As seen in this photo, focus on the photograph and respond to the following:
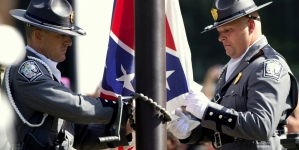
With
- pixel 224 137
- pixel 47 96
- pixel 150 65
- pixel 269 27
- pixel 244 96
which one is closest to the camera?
pixel 150 65

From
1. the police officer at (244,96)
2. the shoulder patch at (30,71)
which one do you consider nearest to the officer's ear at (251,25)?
the police officer at (244,96)

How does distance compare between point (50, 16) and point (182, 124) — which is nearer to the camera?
point (50, 16)

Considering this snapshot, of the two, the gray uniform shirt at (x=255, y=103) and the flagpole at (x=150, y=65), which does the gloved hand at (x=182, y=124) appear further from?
the flagpole at (x=150, y=65)

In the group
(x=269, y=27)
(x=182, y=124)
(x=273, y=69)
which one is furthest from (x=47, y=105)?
(x=269, y=27)

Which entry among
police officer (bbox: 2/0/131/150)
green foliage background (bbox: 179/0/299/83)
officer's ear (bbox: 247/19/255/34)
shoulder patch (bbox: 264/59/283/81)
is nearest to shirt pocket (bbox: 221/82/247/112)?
shoulder patch (bbox: 264/59/283/81)

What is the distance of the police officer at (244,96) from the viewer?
4.72 m

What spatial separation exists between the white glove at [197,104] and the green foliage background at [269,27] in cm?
541

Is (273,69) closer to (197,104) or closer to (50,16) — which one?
(197,104)

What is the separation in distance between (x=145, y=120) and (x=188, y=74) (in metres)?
1.08

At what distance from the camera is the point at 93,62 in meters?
9.35

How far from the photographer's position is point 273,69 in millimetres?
4875

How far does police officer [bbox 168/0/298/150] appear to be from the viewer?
4.72m

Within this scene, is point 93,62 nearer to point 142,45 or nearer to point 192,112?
point 192,112

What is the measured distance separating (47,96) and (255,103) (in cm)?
126
